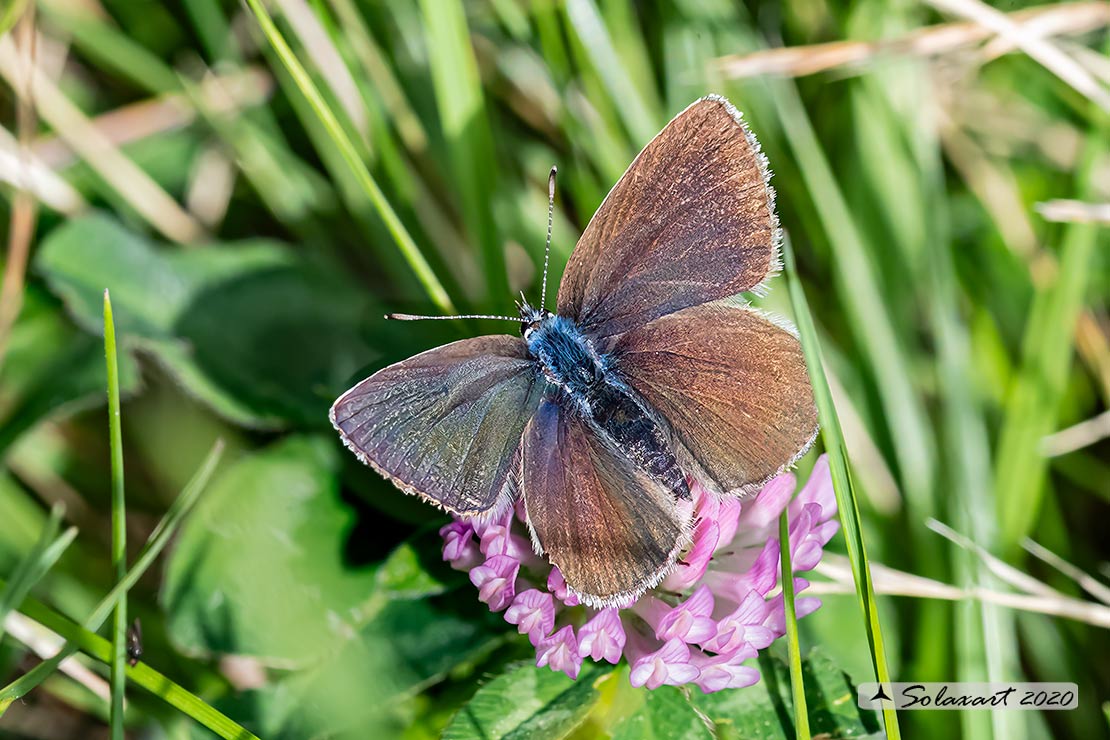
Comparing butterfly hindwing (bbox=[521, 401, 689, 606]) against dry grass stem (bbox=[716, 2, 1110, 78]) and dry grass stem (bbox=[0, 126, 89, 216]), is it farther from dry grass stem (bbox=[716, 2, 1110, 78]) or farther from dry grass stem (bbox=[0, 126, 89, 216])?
dry grass stem (bbox=[0, 126, 89, 216])

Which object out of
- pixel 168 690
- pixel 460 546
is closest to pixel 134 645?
pixel 168 690

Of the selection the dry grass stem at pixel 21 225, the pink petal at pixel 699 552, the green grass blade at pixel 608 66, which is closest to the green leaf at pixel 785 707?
the pink petal at pixel 699 552

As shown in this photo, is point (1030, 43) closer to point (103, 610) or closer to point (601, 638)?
point (601, 638)

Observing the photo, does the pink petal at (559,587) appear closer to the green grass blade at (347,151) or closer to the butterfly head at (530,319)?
the butterfly head at (530,319)

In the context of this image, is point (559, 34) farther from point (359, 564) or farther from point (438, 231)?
point (359, 564)

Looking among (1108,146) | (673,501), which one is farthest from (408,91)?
(1108,146)

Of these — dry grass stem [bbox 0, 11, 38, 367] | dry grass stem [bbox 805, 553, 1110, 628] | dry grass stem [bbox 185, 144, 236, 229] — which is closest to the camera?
dry grass stem [bbox 805, 553, 1110, 628]

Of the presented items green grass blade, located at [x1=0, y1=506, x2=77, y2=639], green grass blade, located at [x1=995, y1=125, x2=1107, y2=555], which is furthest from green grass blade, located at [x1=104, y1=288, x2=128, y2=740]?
green grass blade, located at [x1=995, y1=125, x2=1107, y2=555]
